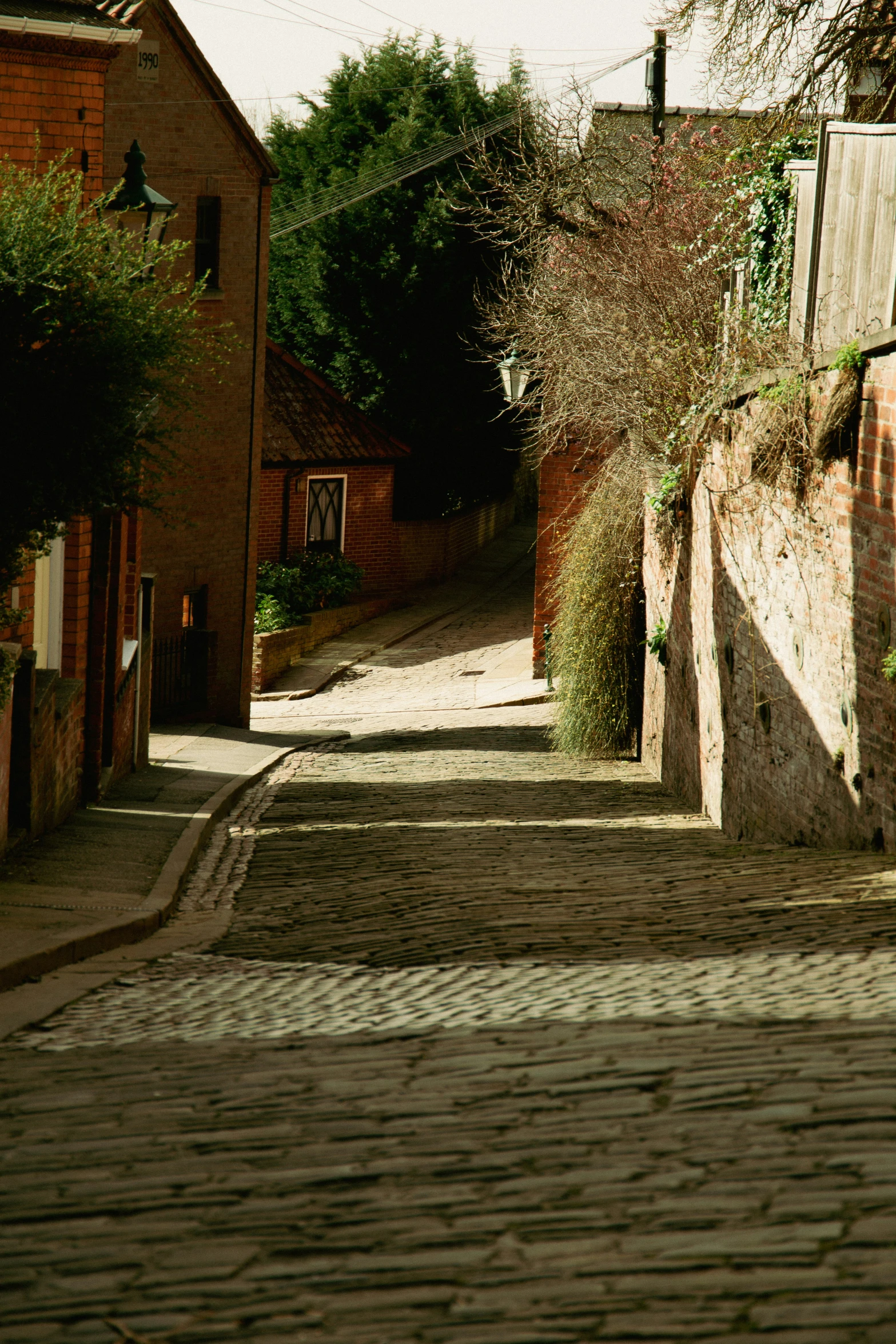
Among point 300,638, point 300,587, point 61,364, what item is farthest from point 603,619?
point 300,587

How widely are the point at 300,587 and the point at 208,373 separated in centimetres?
819

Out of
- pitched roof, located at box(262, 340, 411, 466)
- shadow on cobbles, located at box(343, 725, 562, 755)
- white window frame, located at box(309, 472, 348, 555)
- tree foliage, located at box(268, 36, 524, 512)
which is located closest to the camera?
shadow on cobbles, located at box(343, 725, 562, 755)

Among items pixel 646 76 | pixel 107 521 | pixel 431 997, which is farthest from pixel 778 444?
pixel 646 76

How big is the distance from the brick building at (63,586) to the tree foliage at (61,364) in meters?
1.61

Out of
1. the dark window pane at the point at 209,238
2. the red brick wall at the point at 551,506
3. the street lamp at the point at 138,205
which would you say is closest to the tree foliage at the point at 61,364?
the street lamp at the point at 138,205

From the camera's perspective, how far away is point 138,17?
57.9 ft

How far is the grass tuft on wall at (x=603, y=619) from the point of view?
14547mm

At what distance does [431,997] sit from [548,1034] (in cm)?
88

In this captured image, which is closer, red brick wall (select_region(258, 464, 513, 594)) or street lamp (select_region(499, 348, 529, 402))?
street lamp (select_region(499, 348, 529, 402))

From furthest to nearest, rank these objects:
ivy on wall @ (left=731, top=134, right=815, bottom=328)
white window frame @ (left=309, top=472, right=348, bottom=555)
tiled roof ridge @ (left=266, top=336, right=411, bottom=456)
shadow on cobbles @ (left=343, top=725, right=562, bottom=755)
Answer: tiled roof ridge @ (left=266, top=336, right=411, bottom=456)
white window frame @ (left=309, top=472, right=348, bottom=555)
shadow on cobbles @ (left=343, top=725, right=562, bottom=755)
ivy on wall @ (left=731, top=134, right=815, bottom=328)

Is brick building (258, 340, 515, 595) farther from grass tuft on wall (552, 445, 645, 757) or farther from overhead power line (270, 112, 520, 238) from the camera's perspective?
grass tuft on wall (552, 445, 645, 757)

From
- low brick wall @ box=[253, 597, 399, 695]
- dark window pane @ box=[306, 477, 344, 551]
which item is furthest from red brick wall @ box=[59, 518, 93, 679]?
dark window pane @ box=[306, 477, 344, 551]

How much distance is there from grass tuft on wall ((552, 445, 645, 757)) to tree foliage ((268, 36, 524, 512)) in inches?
686

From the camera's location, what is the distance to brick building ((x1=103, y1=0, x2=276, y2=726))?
1894cm
